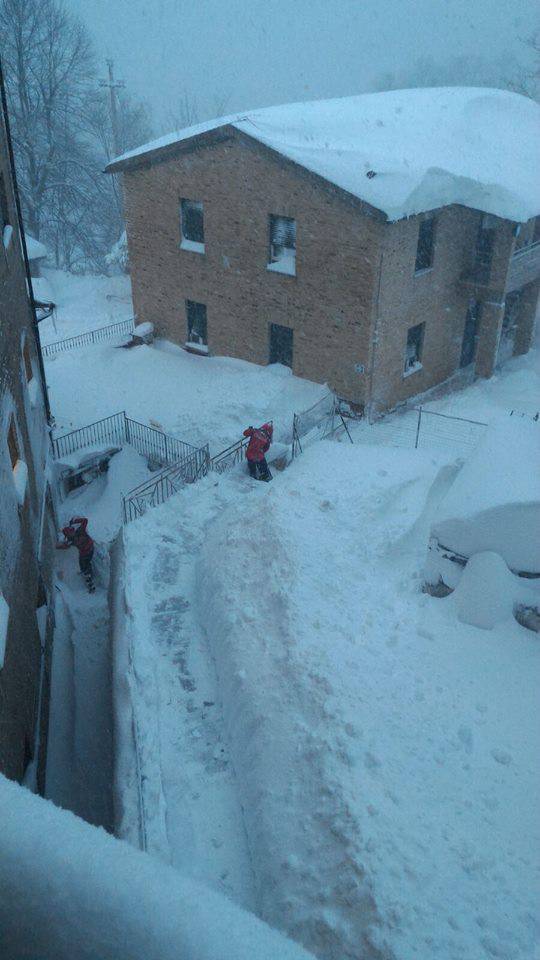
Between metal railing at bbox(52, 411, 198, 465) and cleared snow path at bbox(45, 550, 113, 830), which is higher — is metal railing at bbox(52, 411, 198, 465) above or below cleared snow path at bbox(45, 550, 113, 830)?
above

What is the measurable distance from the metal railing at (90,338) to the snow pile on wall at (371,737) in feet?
51.0

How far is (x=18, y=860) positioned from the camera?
3.68 ft

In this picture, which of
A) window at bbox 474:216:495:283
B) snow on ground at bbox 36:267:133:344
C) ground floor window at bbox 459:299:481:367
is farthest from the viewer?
snow on ground at bbox 36:267:133:344

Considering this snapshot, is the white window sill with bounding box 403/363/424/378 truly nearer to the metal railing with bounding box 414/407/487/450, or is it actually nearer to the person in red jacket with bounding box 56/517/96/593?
the metal railing with bounding box 414/407/487/450

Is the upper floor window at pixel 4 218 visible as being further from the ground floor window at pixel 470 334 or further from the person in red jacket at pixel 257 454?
the ground floor window at pixel 470 334

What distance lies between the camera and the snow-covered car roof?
343 inches

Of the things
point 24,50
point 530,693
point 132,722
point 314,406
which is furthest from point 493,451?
point 24,50

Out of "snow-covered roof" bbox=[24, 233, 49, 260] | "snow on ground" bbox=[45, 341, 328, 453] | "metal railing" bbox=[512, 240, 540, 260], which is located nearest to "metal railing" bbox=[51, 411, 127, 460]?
"snow on ground" bbox=[45, 341, 328, 453]

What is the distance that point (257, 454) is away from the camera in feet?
46.2

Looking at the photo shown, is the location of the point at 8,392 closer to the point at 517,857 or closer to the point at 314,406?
the point at 517,857

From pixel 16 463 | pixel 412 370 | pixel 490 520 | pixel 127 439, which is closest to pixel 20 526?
pixel 16 463

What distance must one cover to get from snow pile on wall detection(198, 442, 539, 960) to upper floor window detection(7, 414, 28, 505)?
2772 millimetres

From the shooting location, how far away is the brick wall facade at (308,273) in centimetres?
1734

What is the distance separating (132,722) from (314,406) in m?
10.8
